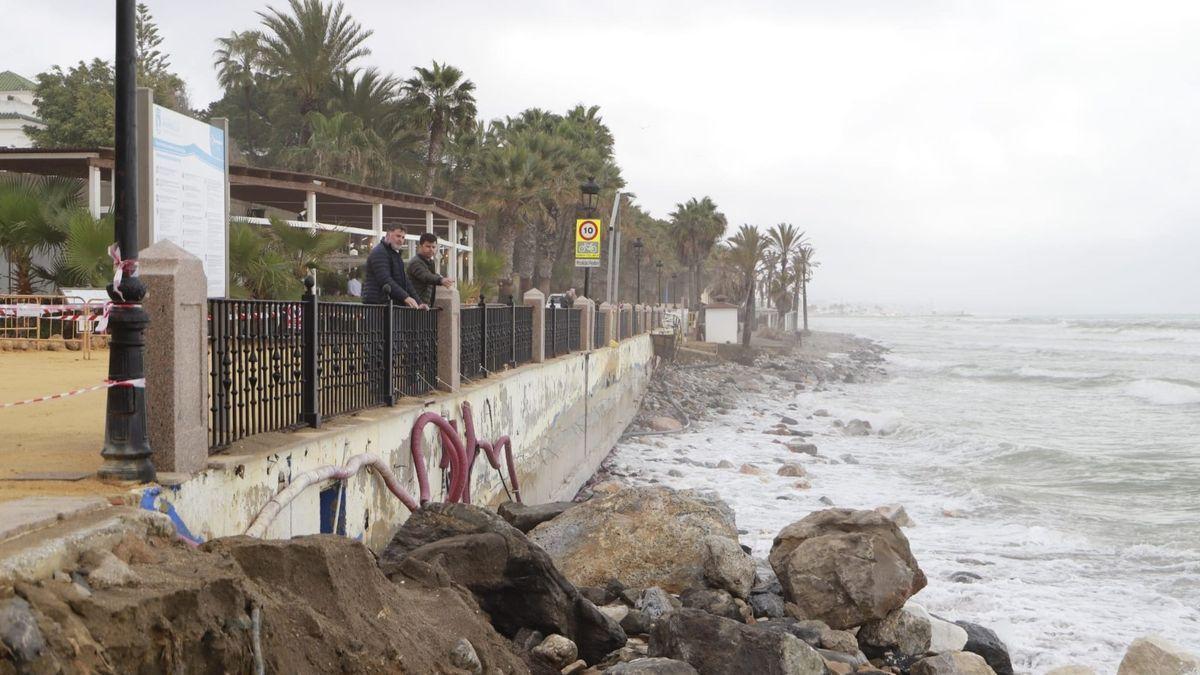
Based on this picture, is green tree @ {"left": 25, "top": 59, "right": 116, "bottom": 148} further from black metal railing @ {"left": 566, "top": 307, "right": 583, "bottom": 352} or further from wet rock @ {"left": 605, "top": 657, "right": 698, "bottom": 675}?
wet rock @ {"left": 605, "top": 657, "right": 698, "bottom": 675}

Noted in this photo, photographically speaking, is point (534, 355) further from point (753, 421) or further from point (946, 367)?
point (946, 367)

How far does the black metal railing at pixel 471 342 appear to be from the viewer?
11.5 meters

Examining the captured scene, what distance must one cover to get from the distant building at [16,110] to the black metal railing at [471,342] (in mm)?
42251

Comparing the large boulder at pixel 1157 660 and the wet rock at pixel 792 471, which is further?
the wet rock at pixel 792 471

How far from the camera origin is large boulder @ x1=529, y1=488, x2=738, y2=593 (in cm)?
865

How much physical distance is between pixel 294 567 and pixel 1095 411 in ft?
121

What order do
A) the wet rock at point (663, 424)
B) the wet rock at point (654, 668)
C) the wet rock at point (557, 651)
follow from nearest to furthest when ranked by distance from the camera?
the wet rock at point (654, 668)
the wet rock at point (557, 651)
the wet rock at point (663, 424)

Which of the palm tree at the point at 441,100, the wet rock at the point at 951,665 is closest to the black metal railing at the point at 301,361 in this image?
the wet rock at the point at 951,665

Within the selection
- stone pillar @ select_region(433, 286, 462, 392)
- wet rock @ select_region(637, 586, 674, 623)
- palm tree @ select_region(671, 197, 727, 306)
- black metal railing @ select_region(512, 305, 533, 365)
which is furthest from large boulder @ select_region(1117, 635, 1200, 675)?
palm tree @ select_region(671, 197, 727, 306)

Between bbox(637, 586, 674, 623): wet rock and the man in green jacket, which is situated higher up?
the man in green jacket

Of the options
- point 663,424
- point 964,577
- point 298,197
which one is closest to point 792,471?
point 663,424

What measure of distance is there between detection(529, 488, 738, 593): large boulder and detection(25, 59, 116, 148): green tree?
110ft

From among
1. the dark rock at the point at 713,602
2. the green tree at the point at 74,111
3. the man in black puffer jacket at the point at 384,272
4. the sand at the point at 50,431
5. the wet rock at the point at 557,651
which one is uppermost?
the green tree at the point at 74,111

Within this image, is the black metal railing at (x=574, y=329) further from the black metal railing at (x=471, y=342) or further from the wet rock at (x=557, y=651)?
the wet rock at (x=557, y=651)
